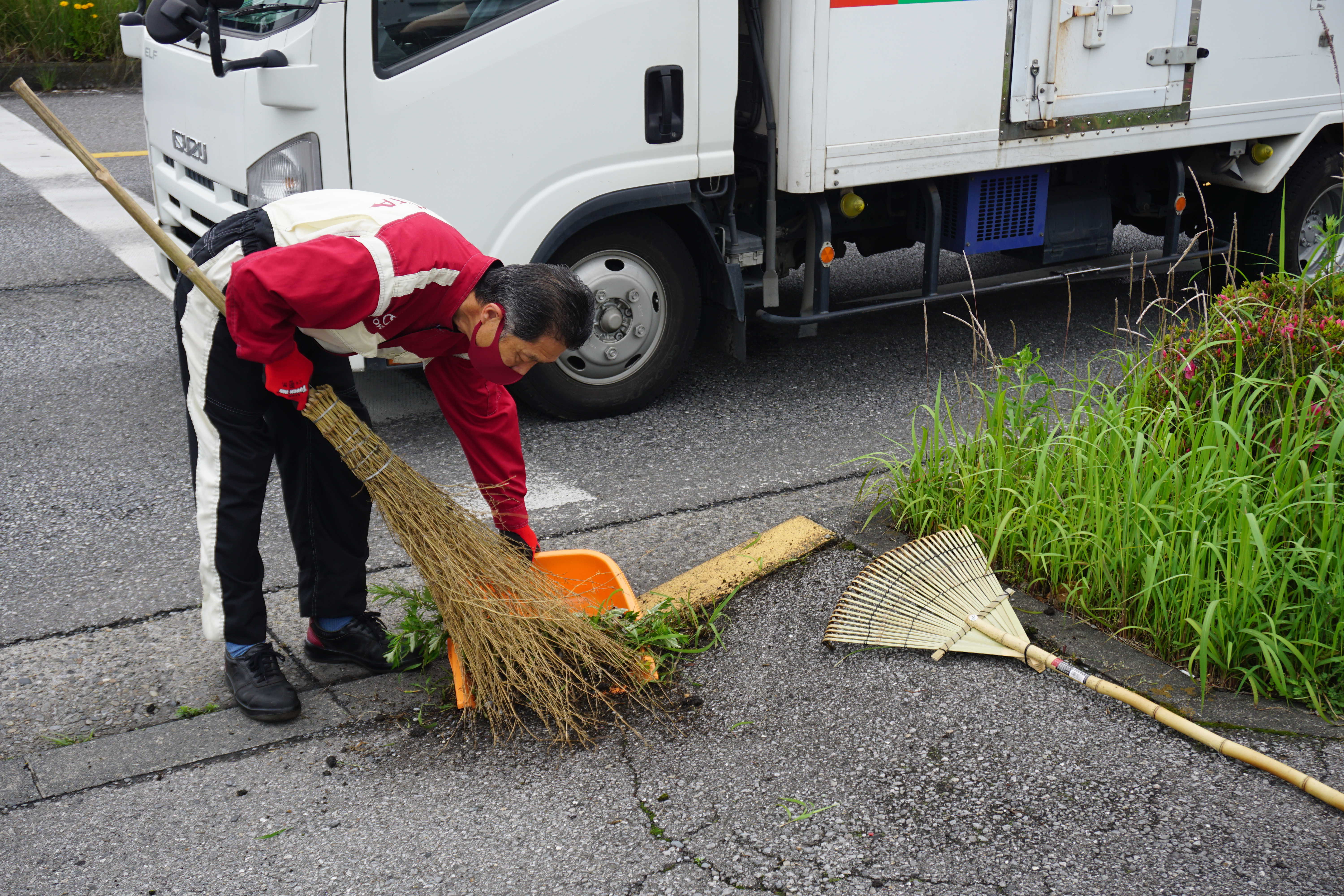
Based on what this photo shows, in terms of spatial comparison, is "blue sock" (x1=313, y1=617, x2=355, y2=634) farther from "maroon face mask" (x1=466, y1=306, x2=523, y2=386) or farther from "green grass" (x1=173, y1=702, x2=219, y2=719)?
"maroon face mask" (x1=466, y1=306, x2=523, y2=386)

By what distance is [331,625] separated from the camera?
10.2 ft

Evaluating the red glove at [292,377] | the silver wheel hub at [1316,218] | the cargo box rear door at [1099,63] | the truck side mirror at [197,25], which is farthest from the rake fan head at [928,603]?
the silver wheel hub at [1316,218]

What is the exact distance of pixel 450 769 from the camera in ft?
8.93

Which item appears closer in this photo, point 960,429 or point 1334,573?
point 1334,573

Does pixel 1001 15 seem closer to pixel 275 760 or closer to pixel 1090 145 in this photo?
pixel 1090 145

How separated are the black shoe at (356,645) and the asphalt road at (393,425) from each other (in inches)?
20.5

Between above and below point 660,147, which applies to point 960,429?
below

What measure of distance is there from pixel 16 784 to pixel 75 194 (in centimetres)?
677

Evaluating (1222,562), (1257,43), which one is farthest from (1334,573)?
(1257,43)

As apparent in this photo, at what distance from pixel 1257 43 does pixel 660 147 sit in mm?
3087

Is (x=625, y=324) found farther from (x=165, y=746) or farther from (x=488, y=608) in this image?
(x=165, y=746)

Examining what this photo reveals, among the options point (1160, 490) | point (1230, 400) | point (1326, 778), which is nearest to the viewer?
point (1326, 778)

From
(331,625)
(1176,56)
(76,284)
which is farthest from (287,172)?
(1176,56)

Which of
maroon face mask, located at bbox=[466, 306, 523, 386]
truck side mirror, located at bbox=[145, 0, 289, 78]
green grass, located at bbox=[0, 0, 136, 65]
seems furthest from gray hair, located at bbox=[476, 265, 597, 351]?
green grass, located at bbox=[0, 0, 136, 65]
